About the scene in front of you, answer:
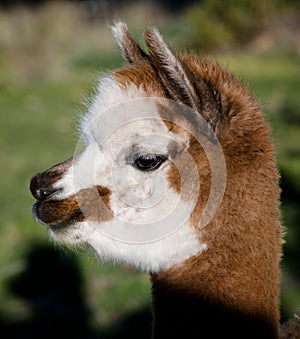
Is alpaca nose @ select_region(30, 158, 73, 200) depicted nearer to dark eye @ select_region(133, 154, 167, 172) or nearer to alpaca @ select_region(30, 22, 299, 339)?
alpaca @ select_region(30, 22, 299, 339)

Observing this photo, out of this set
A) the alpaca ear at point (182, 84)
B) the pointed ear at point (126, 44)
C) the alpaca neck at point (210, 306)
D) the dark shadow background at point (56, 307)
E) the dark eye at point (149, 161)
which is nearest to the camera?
the alpaca ear at point (182, 84)

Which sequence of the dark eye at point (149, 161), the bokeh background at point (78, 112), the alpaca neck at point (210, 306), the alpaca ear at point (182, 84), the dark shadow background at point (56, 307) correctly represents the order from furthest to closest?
the bokeh background at point (78, 112) → the dark shadow background at point (56, 307) → the dark eye at point (149, 161) → the alpaca neck at point (210, 306) → the alpaca ear at point (182, 84)

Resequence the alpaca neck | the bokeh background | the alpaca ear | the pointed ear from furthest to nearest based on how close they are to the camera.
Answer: the bokeh background
the pointed ear
the alpaca neck
the alpaca ear

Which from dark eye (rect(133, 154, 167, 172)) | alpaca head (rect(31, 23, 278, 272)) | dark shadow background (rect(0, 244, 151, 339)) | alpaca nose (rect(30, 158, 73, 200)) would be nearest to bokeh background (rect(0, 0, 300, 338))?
dark shadow background (rect(0, 244, 151, 339))

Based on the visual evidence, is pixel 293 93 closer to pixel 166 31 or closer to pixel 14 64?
pixel 14 64

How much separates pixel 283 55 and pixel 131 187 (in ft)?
55.6

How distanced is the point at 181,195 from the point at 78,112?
78cm

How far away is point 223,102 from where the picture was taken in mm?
2904

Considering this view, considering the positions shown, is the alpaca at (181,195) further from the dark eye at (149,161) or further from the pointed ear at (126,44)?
the pointed ear at (126,44)

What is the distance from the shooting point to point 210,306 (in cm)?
282

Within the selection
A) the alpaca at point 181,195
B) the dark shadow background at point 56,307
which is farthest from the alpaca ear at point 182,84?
the dark shadow background at point 56,307

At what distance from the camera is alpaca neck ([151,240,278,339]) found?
111 inches

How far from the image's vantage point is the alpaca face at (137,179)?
2.87 metres

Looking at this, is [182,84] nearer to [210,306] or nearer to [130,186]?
[130,186]
